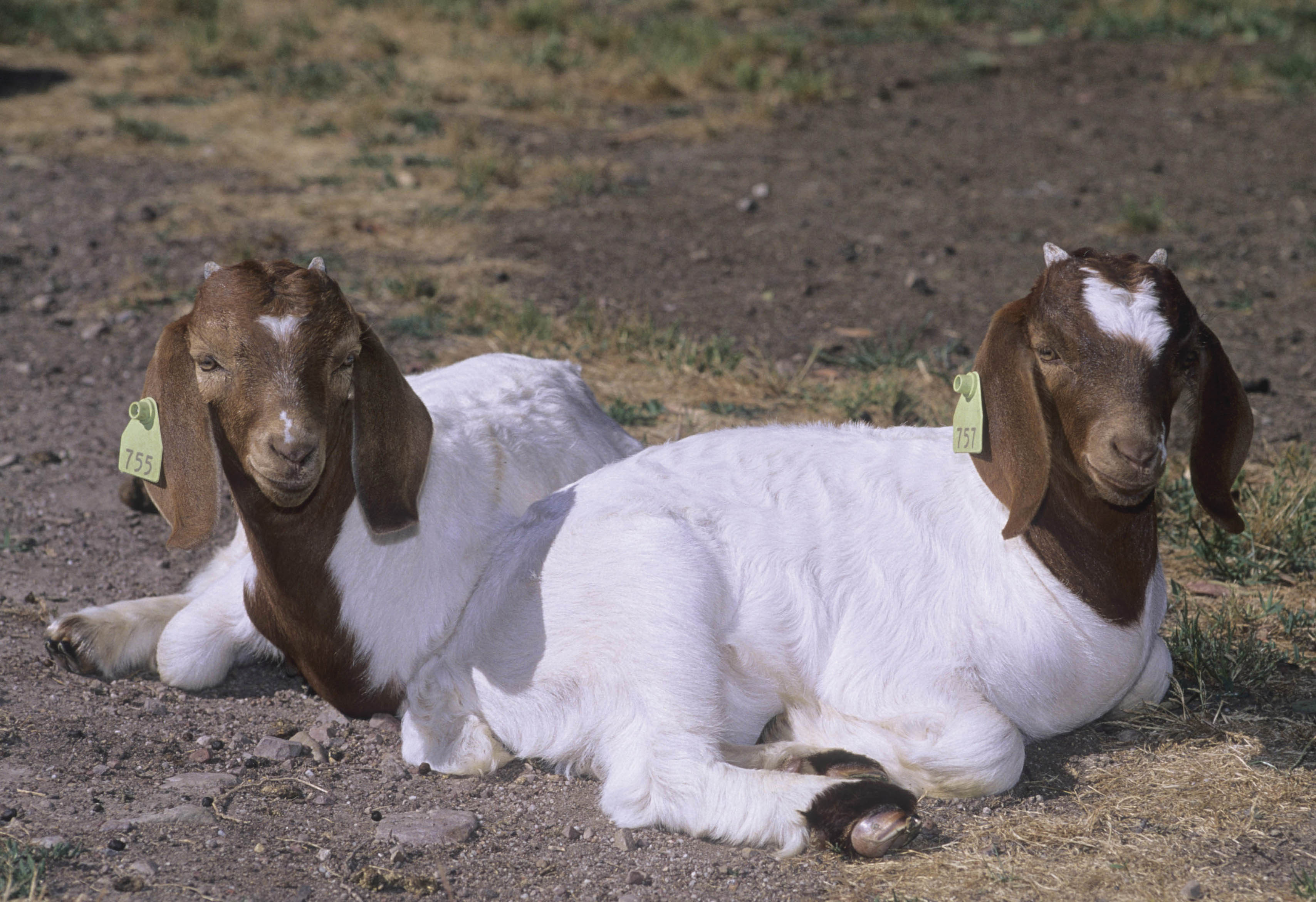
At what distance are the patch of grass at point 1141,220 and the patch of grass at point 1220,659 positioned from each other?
4.69 m

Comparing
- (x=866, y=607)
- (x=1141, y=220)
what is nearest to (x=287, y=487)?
(x=866, y=607)

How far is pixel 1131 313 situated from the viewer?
309 cm

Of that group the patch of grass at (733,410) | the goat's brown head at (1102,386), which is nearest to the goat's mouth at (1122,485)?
the goat's brown head at (1102,386)

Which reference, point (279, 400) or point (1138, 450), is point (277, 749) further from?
point (1138, 450)

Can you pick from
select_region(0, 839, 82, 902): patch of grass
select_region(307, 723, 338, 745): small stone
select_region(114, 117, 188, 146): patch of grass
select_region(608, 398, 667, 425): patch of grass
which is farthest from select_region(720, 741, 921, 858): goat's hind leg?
select_region(114, 117, 188, 146): patch of grass

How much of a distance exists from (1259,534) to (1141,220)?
159 inches

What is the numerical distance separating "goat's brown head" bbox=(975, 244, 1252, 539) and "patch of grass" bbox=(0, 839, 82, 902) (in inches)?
93.9

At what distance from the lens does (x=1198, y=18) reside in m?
14.2

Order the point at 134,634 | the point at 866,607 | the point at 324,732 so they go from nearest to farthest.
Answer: the point at 866,607 → the point at 324,732 → the point at 134,634

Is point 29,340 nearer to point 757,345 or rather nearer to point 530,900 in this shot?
point 757,345

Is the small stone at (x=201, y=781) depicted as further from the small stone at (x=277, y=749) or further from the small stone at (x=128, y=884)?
the small stone at (x=128, y=884)

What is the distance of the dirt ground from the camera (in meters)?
3.05

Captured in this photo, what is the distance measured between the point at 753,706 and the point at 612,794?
447 mm

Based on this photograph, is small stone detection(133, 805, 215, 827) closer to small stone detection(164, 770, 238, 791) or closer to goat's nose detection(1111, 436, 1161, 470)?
small stone detection(164, 770, 238, 791)
